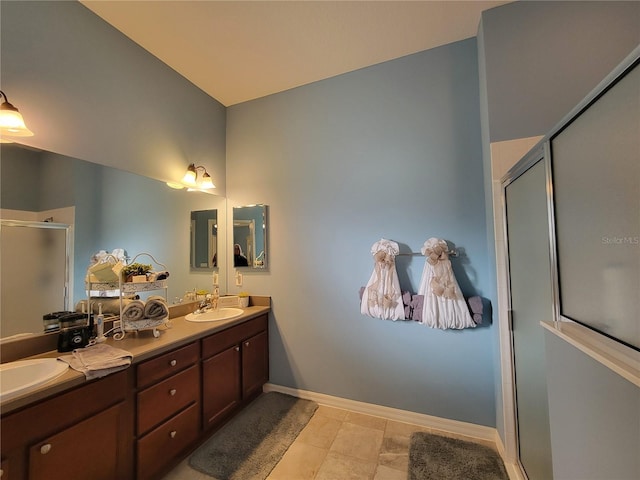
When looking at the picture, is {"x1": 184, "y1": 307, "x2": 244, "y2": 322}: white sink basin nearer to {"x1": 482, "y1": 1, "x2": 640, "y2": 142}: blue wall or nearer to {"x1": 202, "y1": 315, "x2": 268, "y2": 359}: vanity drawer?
{"x1": 202, "y1": 315, "x2": 268, "y2": 359}: vanity drawer

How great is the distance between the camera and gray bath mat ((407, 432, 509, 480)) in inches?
58.6

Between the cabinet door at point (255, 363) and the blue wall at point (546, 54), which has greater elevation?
the blue wall at point (546, 54)

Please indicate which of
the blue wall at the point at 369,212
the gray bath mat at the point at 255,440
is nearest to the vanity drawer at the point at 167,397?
the gray bath mat at the point at 255,440

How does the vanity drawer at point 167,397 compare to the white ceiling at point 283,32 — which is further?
the white ceiling at point 283,32

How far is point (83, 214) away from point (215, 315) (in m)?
1.20

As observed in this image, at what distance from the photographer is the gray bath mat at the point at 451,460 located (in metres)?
1.49

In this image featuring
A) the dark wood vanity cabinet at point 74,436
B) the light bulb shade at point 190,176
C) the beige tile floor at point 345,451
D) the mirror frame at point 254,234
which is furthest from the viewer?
the mirror frame at point 254,234

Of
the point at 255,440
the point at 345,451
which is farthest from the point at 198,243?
the point at 345,451

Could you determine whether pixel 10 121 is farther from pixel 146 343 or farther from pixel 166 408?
pixel 166 408

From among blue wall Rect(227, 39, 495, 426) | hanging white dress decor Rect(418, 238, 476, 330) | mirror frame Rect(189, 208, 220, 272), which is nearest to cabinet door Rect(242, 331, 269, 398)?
blue wall Rect(227, 39, 495, 426)

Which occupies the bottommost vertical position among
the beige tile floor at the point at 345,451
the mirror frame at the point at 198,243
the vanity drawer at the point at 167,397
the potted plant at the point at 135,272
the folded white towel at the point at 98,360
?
the beige tile floor at the point at 345,451

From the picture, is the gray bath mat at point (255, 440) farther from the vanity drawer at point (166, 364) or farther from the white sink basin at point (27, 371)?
the white sink basin at point (27, 371)

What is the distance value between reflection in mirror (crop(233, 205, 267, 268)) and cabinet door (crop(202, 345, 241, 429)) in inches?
32.6

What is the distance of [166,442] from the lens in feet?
4.87
